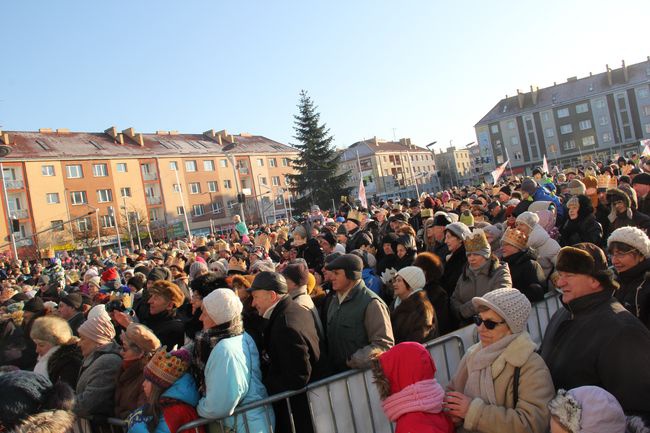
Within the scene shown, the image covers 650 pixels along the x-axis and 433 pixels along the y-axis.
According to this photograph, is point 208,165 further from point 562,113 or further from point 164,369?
point 164,369

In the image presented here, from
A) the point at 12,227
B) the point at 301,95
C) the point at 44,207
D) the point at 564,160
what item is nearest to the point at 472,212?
the point at 12,227

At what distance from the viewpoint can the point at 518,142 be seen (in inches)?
3610

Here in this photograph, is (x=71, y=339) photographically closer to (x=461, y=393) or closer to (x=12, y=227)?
(x=461, y=393)

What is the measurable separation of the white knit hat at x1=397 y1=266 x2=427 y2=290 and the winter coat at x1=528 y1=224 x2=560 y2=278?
68.3 inches

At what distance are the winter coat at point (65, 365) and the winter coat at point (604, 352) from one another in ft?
14.7

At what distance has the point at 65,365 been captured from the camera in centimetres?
551

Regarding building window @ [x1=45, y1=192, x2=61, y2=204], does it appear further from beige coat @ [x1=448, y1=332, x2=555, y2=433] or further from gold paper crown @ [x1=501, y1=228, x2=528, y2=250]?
beige coat @ [x1=448, y1=332, x2=555, y2=433]

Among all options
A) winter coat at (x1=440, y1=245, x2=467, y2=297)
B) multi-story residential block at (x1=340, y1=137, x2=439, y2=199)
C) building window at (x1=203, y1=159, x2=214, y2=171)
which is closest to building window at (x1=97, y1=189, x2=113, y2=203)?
building window at (x1=203, y1=159, x2=214, y2=171)

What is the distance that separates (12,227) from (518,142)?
8254 cm

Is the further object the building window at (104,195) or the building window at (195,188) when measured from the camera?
the building window at (195,188)

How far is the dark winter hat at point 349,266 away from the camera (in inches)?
196

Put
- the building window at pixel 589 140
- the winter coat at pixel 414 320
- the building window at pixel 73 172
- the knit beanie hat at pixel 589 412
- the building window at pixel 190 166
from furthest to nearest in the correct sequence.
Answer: the building window at pixel 589 140 < the building window at pixel 190 166 < the building window at pixel 73 172 < the winter coat at pixel 414 320 < the knit beanie hat at pixel 589 412

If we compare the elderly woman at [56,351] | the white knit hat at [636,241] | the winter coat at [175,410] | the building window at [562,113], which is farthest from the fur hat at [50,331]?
the building window at [562,113]

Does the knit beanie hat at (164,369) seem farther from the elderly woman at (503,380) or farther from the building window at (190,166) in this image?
the building window at (190,166)
